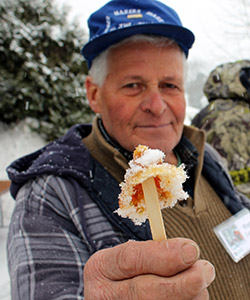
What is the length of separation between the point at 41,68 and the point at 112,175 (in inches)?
215

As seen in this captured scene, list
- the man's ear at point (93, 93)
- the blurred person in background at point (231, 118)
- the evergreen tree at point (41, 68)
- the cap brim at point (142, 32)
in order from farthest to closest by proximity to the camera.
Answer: the evergreen tree at point (41, 68)
the blurred person in background at point (231, 118)
the man's ear at point (93, 93)
the cap brim at point (142, 32)

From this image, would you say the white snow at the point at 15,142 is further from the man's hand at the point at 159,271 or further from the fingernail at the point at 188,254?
the fingernail at the point at 188,254

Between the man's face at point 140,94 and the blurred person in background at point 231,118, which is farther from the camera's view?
the blurred person in background at point 231,118

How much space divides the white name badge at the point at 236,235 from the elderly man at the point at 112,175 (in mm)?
37

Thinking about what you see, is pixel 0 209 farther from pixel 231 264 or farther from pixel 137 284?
pixel 137 284

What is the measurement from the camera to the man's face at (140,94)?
4.68 ft

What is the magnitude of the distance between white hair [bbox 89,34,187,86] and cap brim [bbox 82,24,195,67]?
2 cm

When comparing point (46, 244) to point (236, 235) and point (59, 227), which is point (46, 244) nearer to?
point (59, 227)

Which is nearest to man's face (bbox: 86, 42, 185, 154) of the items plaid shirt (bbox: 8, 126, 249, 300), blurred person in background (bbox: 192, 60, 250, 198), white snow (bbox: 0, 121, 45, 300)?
plaid shirt (bbox: 8, 126, 249, 300)

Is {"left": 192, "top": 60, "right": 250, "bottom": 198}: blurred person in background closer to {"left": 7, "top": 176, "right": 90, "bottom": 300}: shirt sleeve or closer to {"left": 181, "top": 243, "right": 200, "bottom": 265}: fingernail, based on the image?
{"left": 7, "top": 176, "right": 90, "bottom": 300}: shirt sleeve

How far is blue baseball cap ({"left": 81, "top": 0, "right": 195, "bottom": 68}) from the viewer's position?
141 cm

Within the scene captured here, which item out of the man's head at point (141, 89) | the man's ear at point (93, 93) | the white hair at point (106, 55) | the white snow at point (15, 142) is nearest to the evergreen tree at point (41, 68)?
the white snow at point (15, 142)

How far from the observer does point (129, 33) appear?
1418mm

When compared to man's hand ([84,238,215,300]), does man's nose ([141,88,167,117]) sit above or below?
above
